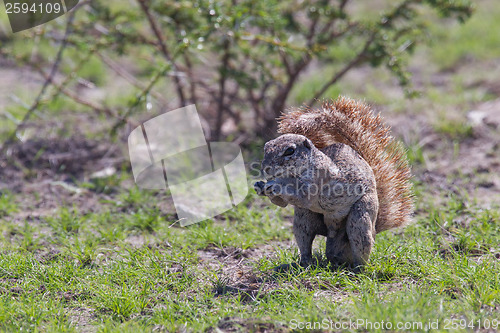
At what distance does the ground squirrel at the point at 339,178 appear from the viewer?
9.67 feet

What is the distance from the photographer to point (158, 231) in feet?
14.0

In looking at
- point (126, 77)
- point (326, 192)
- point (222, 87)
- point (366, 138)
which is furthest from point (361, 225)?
point (126, 77)

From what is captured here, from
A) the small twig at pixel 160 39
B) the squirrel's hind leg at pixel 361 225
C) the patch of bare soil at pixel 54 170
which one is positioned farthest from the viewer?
the small twig at pixel 160 39

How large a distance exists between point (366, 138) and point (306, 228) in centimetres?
67

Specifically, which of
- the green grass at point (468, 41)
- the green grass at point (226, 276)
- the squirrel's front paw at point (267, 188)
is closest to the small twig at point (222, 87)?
the green grass at point (226, 276)

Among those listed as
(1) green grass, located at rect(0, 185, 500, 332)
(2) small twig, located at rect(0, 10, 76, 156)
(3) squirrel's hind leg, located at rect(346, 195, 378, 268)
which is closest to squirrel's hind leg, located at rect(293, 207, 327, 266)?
(1) green grass, located at rect(0, 185, 500, 332)

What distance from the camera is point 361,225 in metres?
3.07

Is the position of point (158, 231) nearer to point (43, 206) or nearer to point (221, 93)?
point (43, 206)

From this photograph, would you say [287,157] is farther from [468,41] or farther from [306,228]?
[468,41]

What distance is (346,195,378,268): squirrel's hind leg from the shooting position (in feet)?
10.1

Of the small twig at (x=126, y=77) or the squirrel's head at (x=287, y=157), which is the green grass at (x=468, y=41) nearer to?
the small twig at (x=126, y=77)

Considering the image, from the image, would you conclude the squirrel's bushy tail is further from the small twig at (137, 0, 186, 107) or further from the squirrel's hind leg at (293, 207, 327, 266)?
the small twig at (137, 0, 186, 107)

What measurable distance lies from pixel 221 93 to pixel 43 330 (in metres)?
3.32

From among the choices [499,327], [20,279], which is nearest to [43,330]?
[20,279]
